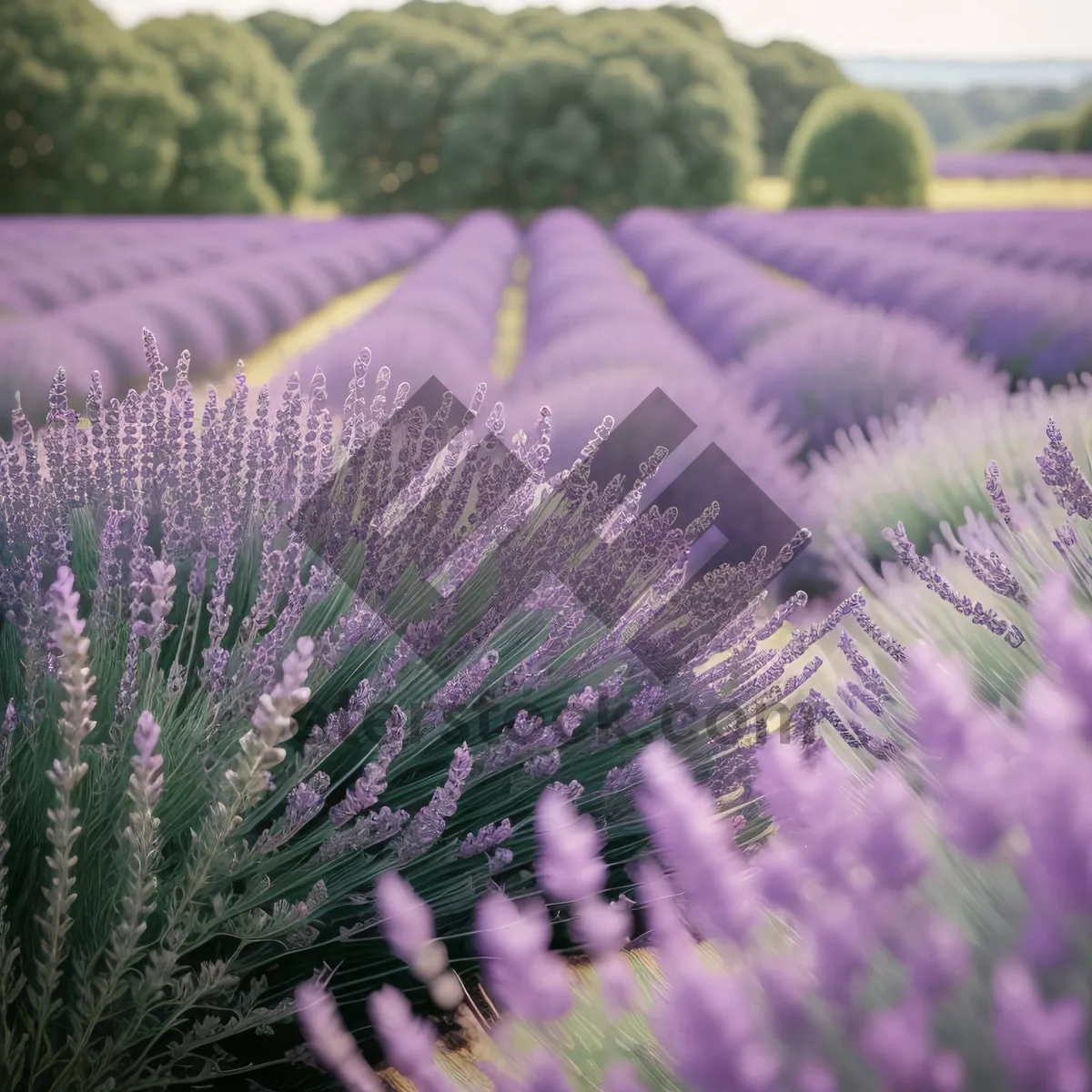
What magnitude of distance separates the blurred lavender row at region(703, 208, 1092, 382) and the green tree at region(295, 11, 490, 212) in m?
23.6

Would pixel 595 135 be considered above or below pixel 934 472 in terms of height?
above

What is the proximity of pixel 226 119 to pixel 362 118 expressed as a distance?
21.2ft

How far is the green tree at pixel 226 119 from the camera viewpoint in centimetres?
3017

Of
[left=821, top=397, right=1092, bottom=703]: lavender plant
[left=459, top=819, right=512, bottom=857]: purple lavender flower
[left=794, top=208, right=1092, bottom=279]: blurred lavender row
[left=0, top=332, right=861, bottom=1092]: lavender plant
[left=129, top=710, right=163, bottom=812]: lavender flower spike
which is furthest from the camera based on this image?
[left=794, top=208, right=1092, bottom=279]: blurred lavender row

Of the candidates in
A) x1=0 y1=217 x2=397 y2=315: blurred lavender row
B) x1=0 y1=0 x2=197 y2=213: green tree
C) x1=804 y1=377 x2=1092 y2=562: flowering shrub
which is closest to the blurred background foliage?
x1=0 y1=0 x2=197 y2=213: green tree

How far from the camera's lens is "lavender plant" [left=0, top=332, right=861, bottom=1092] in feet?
3.97

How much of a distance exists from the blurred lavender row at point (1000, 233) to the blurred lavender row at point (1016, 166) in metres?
20.3

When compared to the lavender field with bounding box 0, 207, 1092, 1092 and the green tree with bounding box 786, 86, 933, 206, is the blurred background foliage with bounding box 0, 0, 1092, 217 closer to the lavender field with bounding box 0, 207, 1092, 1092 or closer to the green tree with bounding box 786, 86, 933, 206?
the green tree with bounding box 786, 86, 933, 206

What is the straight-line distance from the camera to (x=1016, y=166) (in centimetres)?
4553

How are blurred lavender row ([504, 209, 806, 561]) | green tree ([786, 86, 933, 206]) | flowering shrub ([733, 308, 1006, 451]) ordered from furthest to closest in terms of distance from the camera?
green tree ([786, 86, 933, 206]), flowering shrub ([733, 308, 1006, 451]), blurred lavender row ([504, 209, 806, 561])

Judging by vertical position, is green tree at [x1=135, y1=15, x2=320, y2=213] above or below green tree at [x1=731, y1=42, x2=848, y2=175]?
below

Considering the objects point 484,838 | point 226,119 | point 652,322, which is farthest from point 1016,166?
point 484,838

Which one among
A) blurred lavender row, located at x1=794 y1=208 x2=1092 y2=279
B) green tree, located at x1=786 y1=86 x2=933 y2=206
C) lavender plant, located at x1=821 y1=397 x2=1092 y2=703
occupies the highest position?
green tree, located at x1=786 y1=86 x2=933 y2=206

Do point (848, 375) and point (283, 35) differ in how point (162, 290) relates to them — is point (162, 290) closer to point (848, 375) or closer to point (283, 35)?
point (848, 375)
